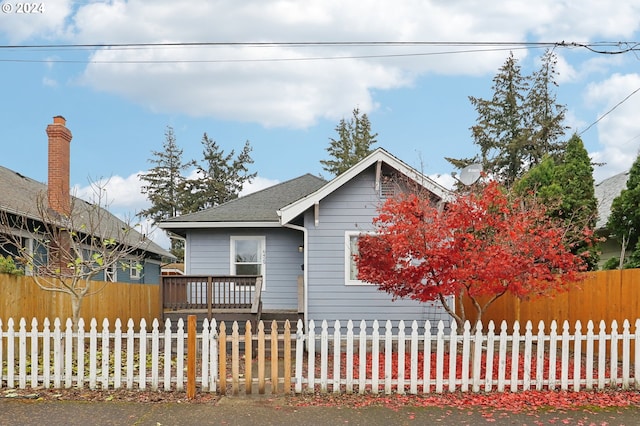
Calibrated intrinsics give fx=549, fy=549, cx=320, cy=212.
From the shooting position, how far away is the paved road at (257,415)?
660cm

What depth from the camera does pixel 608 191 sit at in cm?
2078

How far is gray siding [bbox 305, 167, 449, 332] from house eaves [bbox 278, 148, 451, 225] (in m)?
0.42

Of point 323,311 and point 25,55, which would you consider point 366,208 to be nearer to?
point 323,311

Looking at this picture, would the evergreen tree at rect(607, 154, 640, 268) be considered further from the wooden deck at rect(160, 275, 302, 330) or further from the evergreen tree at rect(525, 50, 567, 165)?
the evergreen tree at rect(525, 50, 567, 165)

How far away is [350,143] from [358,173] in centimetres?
3761

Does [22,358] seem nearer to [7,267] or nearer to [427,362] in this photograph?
[7,267]

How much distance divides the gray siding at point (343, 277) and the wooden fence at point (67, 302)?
220 inches

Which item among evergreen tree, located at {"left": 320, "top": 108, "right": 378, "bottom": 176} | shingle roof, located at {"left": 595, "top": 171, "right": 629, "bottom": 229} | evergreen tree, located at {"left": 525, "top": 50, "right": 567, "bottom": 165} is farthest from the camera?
evergreen tree, located at {"left": 320, "top": 108, "right": 378, "bottom": 176}

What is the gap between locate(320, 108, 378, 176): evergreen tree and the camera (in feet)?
158

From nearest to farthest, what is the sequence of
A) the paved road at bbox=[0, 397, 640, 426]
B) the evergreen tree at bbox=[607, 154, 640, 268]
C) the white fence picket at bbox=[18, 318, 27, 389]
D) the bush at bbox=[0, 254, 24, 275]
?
1. the paved road at bbox=[0, 397, 640, 426]
2. the white fence picket at bbox=[18, 318, 27, 389]
3. the bush at bbox=[0, 254, 24, 275]
4. the evergreen tree at bbox=[607, 154, 640, 268]

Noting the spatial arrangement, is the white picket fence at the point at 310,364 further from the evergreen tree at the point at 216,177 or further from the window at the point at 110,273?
the evergreen tree at the point at 216,177

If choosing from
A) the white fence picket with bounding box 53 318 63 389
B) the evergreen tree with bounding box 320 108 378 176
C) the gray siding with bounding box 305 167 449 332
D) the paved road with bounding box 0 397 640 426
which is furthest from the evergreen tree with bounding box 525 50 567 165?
the white fence picket with bounding box 53 318 63 389
